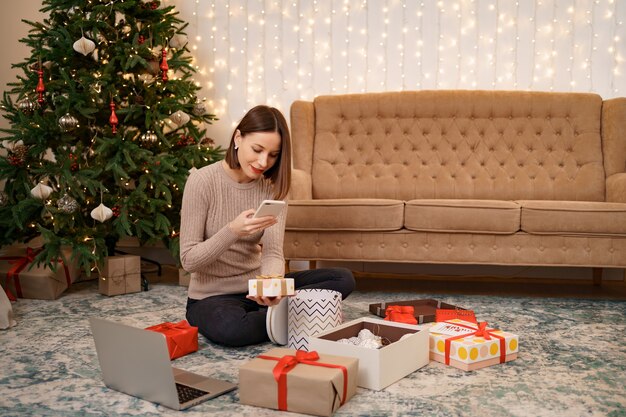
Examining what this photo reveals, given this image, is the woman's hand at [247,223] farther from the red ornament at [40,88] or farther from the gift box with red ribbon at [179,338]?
the red ornament at [40,88]

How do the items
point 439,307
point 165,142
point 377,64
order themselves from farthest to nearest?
1. point 377,64
2. point 165,142
3. point 439,307

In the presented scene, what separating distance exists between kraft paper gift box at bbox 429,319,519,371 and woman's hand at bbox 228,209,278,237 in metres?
0.66

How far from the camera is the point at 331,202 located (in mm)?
3115

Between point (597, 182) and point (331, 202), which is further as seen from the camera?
point (597, 182)

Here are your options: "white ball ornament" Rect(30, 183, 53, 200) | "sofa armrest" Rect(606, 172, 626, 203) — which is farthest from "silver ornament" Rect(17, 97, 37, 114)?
"sofa armrest" Rect(606, 172, 626, 203)

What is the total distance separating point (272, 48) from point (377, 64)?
69cm

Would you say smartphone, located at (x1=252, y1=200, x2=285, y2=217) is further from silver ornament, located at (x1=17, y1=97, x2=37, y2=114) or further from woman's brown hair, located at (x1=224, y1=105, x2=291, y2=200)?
silver ornament, located at (x1=17, y1=97, x2=37, y2=114)

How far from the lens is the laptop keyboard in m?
1.65

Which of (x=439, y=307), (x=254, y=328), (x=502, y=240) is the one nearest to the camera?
(x=254, y=328)

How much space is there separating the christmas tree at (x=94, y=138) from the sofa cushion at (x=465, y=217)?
48.9 inches

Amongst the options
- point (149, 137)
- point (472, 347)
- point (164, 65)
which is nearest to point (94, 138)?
point (149, 137)

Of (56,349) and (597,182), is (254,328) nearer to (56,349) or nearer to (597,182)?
(56,349)

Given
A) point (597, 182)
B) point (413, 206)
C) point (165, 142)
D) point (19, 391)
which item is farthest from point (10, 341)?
point (597, 182)

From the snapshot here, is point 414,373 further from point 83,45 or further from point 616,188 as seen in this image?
point 83,45
